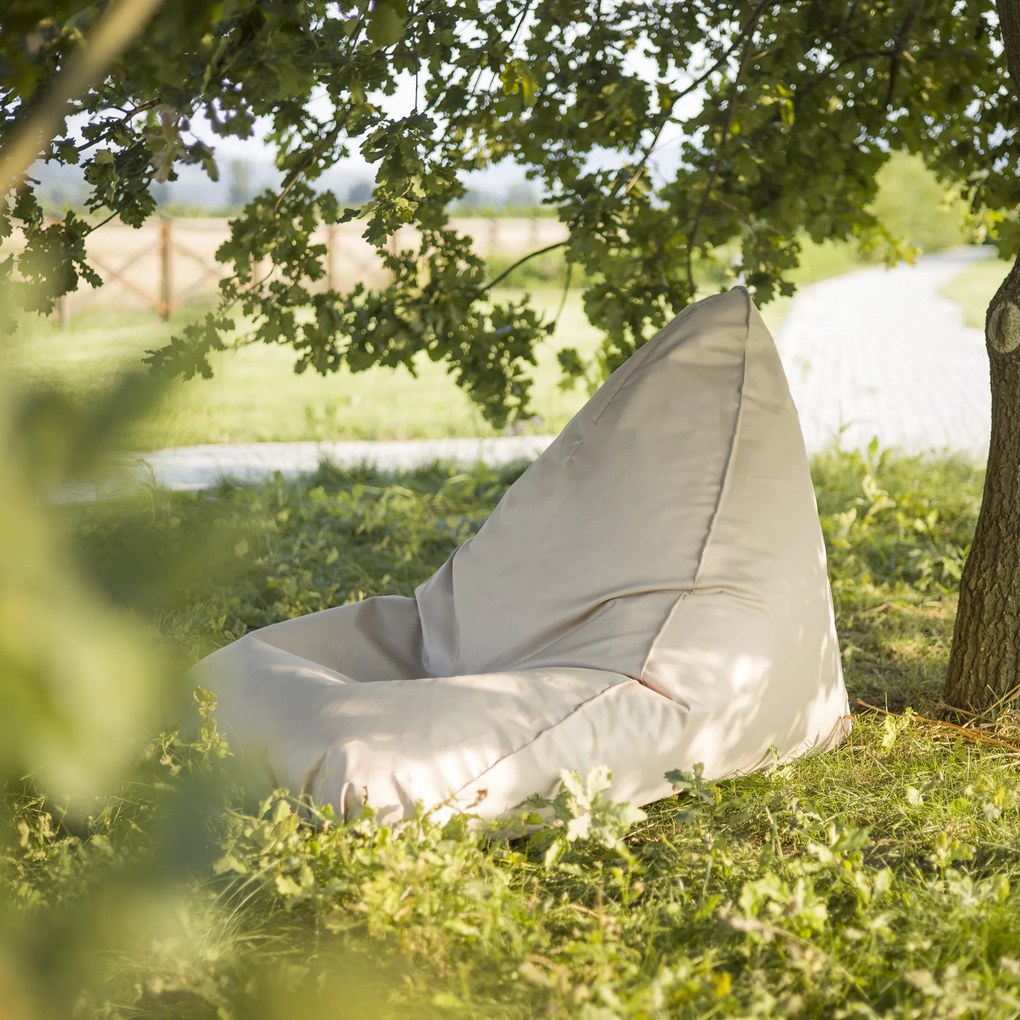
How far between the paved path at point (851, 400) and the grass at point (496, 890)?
0.19 meters

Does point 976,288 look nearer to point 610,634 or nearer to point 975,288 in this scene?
point 975,288

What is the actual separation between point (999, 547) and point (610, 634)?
1.09 meters

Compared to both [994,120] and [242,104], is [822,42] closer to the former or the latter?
[994,120]

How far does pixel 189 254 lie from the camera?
17.3 feet

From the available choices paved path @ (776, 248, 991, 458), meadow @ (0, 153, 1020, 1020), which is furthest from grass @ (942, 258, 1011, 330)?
meadow @ (0, 153, 1020, 1020)

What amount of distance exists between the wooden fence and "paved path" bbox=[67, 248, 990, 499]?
0.12m

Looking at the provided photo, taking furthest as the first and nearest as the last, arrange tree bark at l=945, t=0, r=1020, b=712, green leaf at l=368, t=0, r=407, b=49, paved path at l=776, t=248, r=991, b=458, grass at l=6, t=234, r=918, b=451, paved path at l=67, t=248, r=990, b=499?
paved path at l=776, t=248, r=991, b=458
paved path at l=67, t=248, r=990, b=499
tree bark at l=945, t=0, r=1020, b=712
green leaf at l=368, t=0, r=407, b=49
grass at l=6, t=234, r=918, b=451

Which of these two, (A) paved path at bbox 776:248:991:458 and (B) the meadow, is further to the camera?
(A) paved path at bbox 776:248:991:458

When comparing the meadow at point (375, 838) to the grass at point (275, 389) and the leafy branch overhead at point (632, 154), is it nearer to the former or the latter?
the grass at point (275, 389)

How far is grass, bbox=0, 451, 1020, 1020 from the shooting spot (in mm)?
652

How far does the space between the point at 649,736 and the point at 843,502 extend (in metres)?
3.44

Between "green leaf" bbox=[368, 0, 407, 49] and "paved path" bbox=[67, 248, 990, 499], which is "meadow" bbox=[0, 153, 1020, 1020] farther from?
"green leaf" bbox=[368, 0, 407, 49]

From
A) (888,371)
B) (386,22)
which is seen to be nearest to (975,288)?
(888,371)

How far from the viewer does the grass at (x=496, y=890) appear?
652mm
